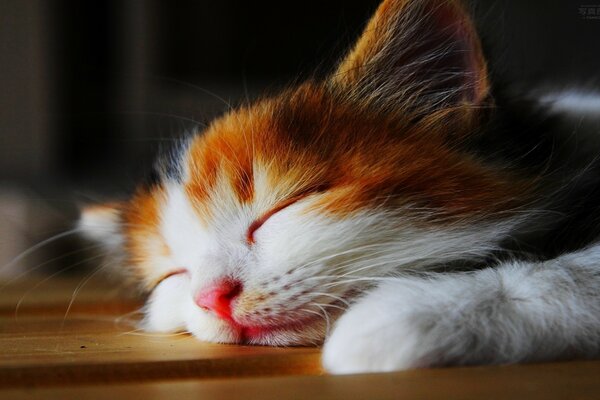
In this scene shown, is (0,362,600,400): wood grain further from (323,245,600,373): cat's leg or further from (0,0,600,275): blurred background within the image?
(0,0,600,275): blurred background

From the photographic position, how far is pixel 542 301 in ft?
2.32

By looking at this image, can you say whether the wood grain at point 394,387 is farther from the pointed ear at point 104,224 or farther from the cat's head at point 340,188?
the pointed ear at point 104,224

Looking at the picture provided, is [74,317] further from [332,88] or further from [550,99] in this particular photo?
[550,99]

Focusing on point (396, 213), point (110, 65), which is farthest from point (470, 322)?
point (110, 65)

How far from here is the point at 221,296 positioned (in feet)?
2.66

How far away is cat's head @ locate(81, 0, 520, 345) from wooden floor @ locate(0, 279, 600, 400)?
6 cm

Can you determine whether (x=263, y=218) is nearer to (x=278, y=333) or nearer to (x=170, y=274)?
(x=278, y=333)

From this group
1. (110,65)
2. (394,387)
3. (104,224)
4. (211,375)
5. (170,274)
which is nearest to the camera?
(394,387)

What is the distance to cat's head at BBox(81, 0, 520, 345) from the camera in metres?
0.80

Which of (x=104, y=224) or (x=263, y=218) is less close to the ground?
(x=104, y=224)

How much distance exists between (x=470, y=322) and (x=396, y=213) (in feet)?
0.59

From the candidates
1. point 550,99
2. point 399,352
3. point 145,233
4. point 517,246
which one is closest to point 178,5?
point 145,233

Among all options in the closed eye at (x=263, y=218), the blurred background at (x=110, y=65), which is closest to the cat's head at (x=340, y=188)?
the closed eye at (x=263, y=218)

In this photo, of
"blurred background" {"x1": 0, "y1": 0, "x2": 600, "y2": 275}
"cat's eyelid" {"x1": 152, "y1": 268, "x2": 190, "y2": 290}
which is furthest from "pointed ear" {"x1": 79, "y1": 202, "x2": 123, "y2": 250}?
"blurred background" {"x1": 0, "y1": 0, "x2": 600, "y2": 275}
